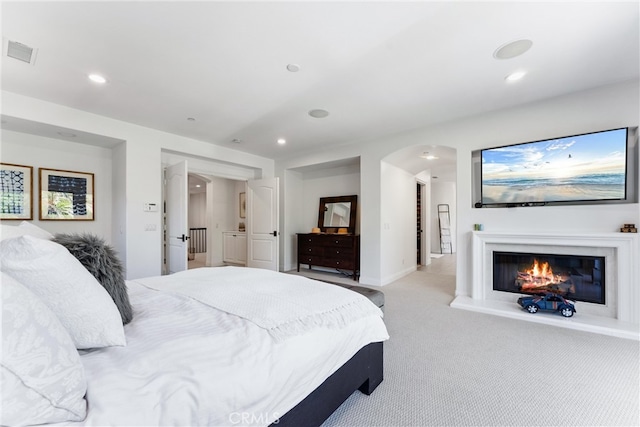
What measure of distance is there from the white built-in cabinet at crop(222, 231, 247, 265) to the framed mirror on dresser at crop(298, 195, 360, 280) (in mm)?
1788

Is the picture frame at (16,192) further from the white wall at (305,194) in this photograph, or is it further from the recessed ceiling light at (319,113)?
the white wall at (305,194)

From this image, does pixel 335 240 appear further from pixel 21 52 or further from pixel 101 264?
pixel 21 52

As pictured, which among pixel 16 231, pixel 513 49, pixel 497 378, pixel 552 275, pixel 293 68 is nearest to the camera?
pixel 16 231

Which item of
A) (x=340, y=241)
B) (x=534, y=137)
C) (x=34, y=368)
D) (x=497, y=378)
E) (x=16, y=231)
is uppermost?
(x=534, y=137)

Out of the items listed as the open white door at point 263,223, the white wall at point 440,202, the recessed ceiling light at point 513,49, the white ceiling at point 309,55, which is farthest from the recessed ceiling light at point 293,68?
the white wall at point 440,202

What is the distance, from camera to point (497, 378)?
1.91m

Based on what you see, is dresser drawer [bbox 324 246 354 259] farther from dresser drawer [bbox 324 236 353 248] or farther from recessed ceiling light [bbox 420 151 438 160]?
recessed ceiling light [bbox 420 151 438 160]

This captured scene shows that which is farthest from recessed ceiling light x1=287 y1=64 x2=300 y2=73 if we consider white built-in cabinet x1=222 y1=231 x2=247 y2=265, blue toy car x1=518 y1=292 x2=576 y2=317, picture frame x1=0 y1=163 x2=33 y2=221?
white built-in cabinet x1=222 y1=231 x2=247 y2=265

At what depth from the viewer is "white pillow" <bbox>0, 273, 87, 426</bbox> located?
60 centimetres

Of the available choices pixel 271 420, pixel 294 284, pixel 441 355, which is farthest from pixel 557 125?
pixel 271 420

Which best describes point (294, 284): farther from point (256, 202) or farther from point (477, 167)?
point (256, 202)

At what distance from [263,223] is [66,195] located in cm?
294

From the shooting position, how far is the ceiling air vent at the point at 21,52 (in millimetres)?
2166

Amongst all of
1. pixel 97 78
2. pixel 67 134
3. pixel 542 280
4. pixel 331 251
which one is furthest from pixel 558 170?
pixel 67 134
